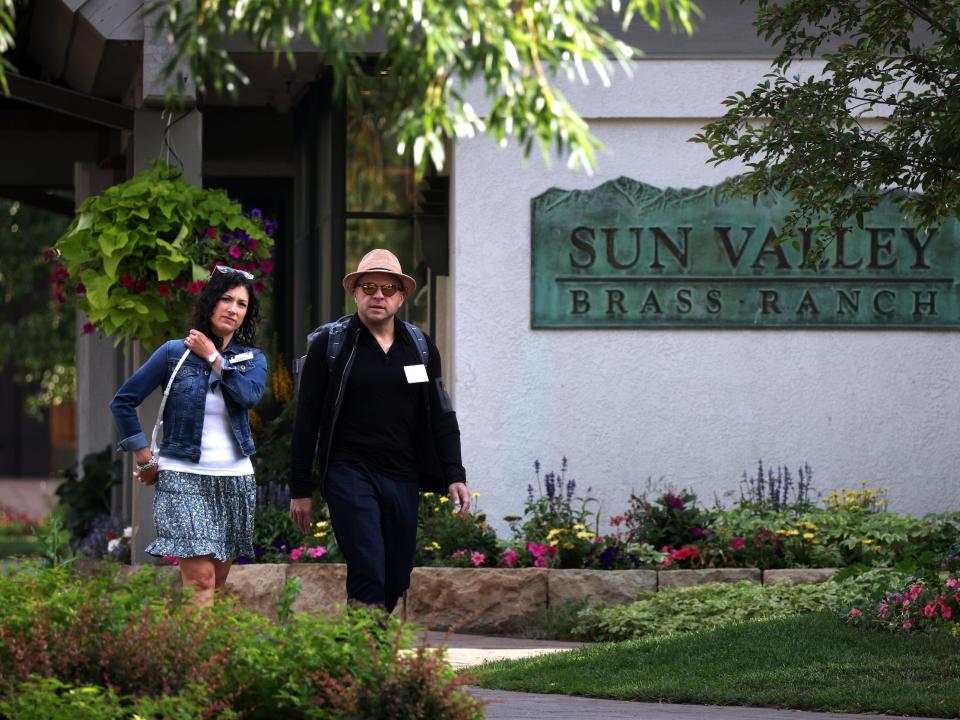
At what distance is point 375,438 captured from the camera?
7.36 meters

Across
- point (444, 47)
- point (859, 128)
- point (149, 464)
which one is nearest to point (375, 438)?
point (149, 464)

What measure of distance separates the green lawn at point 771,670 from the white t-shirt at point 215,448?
146cm

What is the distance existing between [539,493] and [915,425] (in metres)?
2.79

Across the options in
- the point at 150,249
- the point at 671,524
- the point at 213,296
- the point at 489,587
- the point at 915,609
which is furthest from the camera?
the point at 671,524

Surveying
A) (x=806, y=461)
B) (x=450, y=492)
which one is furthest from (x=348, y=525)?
(x=806, y=461)

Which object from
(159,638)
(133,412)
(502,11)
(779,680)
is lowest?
(779,680)

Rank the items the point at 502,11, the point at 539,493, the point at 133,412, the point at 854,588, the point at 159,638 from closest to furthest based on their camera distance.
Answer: the point at 502,11
the point at 159,638
the point at 133,412
the point at 854,588
the point at 539,493

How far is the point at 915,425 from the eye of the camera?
40.6 feet

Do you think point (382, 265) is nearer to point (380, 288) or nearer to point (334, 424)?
point (380, 288)

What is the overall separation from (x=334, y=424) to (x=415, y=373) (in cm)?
42

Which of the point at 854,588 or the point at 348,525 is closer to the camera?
the point at 348,525

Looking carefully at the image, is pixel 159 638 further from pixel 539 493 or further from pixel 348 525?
pixel 539 493

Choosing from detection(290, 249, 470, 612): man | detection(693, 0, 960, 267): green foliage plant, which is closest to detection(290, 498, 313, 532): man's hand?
detection(290, 249, 470, 612): man

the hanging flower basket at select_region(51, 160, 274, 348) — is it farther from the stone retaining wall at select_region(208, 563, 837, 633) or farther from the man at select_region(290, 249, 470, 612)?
the man at select_region(290, 249, 470, 612)
